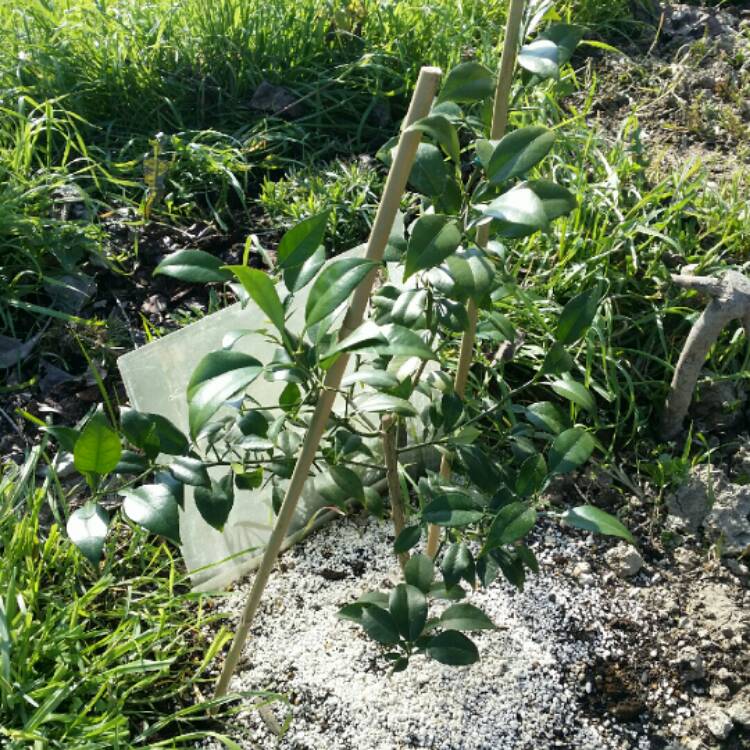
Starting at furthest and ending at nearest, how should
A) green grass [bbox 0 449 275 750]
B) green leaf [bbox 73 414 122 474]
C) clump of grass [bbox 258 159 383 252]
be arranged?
clump of grass [bbox 258 159 383 252] → green grass [bbox 0 449 275 750] → green leaf [bbox 73 414 122 474]

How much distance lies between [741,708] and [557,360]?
966 mm

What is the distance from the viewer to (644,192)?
2.96 m

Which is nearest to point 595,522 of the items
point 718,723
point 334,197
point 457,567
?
point 457,567

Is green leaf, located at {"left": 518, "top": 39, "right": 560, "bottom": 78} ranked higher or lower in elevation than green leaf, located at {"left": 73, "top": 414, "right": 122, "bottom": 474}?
higher

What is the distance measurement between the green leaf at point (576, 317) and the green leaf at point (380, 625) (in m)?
0.57

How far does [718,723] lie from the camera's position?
2023 mm

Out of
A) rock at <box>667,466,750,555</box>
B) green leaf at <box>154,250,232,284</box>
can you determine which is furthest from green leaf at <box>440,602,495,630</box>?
rock at <box>667,466,750,555</box>

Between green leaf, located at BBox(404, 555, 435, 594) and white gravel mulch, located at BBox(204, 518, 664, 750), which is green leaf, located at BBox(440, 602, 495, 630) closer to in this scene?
green leaf, located at BBox(404, 555, 435, 594)

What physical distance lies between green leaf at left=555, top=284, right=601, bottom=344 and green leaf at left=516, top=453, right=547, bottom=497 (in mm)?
218

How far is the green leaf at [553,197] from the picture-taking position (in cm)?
136

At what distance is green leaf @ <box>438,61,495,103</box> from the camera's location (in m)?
1.50

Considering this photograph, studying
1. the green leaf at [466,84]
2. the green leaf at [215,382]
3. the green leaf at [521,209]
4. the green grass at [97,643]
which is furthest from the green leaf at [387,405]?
the green grass at [97,643]

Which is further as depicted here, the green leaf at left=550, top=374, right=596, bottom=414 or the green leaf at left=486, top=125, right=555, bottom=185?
the green leaf at left=550, top=374, right=596, bottom=414

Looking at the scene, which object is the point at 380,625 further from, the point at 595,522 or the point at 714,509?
the point at 714,509
